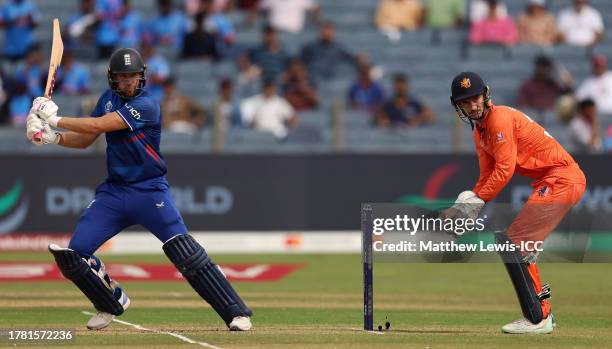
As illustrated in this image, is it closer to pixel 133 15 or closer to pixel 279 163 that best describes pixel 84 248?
pixel 279 163

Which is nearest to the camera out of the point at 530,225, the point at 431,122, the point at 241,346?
the point at 241,346

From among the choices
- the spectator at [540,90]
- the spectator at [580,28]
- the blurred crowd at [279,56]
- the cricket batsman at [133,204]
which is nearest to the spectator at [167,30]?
the blurred crowd at [279,56]

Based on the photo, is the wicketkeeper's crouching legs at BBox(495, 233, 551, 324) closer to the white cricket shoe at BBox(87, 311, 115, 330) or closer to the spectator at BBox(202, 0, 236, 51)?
the white cricket shoe at BBox(87, 311, 115, 330)

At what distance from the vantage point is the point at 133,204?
9094 mm

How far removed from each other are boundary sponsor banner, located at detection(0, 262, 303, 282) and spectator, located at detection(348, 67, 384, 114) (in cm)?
420

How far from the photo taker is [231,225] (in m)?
17.7

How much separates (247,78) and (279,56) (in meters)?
0.66

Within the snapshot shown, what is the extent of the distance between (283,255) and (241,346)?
870 centimetres

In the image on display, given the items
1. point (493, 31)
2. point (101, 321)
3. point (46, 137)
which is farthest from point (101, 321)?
point (493, 31)

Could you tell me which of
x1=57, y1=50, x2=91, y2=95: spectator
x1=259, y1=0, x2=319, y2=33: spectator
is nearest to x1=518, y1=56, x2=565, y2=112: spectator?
x1=259, y1=0, x2=319, y2=33: spectator

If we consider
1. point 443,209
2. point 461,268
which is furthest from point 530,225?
point 461,268

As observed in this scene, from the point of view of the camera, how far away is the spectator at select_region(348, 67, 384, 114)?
19172 millimetres

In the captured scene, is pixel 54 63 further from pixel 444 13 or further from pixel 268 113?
pixel 444 13

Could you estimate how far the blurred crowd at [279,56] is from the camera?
61.1ft
